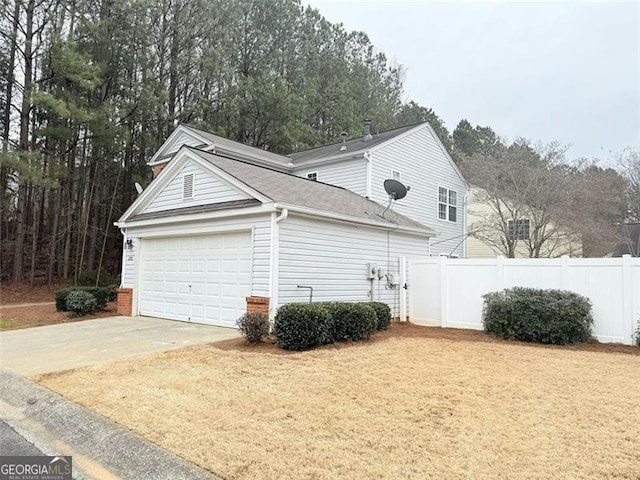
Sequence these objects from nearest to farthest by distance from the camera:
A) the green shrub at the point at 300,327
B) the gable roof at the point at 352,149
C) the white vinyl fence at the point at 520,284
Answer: the green shrub at the point at 300,327 → the white vinyl fence at the point at 520,284 → the gable roof at the point at 352,149

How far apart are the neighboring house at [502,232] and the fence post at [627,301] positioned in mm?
9162

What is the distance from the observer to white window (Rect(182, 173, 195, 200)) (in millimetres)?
11492

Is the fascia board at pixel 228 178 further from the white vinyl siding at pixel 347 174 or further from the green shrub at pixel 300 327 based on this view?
the white vinyl siding at pixel 347 174

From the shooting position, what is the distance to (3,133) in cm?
1981

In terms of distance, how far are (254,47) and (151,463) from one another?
2758 cm

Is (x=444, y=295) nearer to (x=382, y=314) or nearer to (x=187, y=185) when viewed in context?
(x=382, y=314)

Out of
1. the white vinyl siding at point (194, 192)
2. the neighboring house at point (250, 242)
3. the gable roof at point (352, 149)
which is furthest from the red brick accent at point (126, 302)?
the gable roof at point (352, 149)

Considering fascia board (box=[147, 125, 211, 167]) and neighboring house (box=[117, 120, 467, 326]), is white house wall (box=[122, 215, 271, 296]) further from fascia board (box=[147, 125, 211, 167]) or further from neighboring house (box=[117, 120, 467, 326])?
fascia board (box=[147, 125, 211, 167])

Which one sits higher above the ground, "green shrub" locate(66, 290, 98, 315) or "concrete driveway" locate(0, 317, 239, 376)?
"green shrub" locate(66, 290, 98, 315)

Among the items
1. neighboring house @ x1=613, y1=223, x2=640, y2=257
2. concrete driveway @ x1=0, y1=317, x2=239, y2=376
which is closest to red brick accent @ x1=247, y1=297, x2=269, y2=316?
concrete driveway @ x1=0, y1=317, x2=239, y2=376

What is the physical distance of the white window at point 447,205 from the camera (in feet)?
64.3

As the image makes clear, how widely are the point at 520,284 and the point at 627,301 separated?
6.70ft

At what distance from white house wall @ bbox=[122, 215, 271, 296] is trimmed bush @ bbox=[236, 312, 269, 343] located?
3.37ft

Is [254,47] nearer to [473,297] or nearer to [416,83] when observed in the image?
[416,83]
